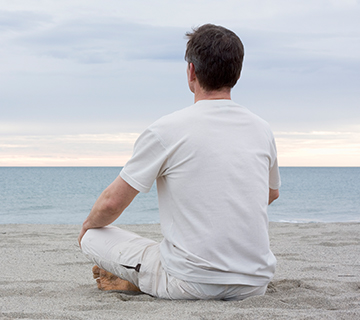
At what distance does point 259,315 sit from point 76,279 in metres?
1.81

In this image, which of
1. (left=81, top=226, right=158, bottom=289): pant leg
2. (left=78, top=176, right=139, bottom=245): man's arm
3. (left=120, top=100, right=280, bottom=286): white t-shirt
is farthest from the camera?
(left=81, top=226, right=158, bottom=289): pant leg

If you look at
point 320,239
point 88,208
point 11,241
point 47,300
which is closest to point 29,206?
point 88,208

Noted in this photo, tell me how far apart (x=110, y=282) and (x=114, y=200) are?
79cm

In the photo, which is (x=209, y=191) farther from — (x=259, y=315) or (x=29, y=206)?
(x=29, y=206)

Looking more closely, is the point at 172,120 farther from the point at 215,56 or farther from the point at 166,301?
the point at 166,301

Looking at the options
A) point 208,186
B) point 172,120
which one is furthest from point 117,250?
point 172,120

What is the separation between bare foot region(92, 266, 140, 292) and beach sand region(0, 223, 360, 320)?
0.05 m

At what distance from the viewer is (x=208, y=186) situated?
76.6 inches

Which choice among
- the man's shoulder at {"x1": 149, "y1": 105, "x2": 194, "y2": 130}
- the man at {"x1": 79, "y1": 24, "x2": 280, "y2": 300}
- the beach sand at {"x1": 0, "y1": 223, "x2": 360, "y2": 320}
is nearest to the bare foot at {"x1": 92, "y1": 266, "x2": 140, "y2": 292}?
the beach sand at {"x1": 0, "y1": 223, "x2": 360, "y2": 320}

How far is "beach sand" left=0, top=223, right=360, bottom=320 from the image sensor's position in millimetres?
2000

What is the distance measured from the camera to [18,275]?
10.8 ft

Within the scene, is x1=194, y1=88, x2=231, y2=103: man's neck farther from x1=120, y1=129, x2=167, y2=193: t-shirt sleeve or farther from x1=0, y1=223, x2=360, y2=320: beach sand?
x1=0, y1=223, x2=360, y2=320: beach sand

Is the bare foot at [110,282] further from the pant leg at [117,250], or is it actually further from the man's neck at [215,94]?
the man's neck at [215,94]

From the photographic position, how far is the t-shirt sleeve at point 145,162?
197cm
